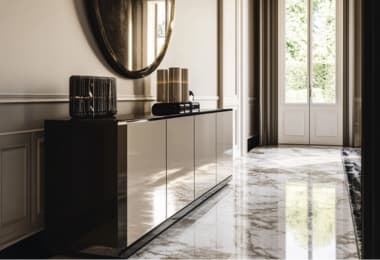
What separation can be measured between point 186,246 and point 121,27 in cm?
153

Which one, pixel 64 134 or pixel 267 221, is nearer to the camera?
pixel 64 134

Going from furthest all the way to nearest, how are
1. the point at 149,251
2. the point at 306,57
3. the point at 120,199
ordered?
the point at 306,57 < the point at 149,251 < the point at 120,199

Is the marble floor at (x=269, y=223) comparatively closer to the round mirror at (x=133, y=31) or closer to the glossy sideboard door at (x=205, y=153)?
the glossy sideboard door at (x=205, y=153)

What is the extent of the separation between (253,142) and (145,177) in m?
5.33

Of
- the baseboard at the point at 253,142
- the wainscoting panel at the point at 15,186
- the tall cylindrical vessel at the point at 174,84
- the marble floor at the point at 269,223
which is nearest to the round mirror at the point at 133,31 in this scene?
the tall cylindrical vessel at the point at 174,84

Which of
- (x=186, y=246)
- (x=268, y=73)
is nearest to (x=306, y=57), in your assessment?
(x=268, y=73)

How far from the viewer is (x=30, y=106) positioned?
227 cm

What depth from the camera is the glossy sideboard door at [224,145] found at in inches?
154

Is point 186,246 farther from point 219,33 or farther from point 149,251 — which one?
point 219,33

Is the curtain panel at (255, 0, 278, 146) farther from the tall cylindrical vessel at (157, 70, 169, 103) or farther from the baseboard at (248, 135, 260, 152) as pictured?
the tall cylindrical vessel at (157, 70, 169, 103)

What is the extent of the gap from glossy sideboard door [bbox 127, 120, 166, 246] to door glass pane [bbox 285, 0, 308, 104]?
219 inches

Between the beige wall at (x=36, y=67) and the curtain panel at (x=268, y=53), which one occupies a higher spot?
the curtain panel at (x=268, y=53)

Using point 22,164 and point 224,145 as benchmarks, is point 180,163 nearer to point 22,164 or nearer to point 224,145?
point 22,164

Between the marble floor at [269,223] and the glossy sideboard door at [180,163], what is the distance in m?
0.15
